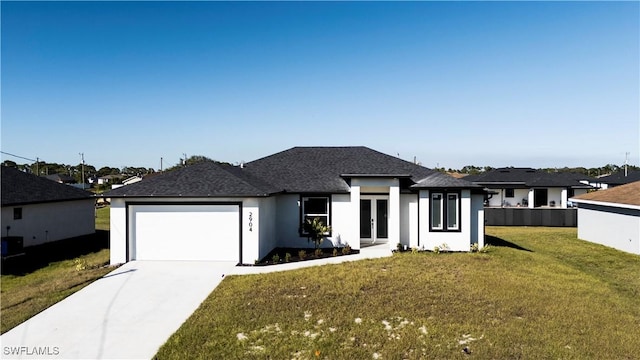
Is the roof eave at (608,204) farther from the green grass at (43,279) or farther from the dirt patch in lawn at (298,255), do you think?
the green grass at (43,279)

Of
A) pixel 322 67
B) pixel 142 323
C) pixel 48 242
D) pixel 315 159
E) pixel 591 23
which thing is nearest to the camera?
pixel 142 323

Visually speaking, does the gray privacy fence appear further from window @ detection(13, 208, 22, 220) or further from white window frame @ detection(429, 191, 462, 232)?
window @ detection(13, 208, 22, 220)

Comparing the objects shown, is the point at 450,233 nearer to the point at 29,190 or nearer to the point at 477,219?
the point at 477,219

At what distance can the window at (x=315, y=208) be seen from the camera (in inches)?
601

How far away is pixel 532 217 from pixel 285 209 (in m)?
20.7

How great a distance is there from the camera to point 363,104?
2230 centimetres

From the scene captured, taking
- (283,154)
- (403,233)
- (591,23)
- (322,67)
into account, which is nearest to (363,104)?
(322,67)

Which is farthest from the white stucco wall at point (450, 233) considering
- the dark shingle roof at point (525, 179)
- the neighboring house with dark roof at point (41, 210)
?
the dark shingle roof at point (525, 179)

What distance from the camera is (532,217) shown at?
83.9 feet

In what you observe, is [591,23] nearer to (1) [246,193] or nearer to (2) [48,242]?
(1) [246,193]

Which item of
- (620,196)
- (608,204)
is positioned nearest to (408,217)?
(608,204)

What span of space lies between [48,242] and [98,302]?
37.7 feet

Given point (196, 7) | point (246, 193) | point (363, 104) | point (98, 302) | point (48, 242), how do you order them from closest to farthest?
point (98, 302), point (246, 193), point (196, 7), point (48, 242), point (363, 104)

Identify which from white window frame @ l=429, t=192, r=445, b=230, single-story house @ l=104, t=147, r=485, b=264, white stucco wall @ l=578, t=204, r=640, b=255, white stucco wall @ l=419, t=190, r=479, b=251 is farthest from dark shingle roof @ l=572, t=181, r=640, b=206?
white window frame @ l=429, t=192, r=445, b=230
